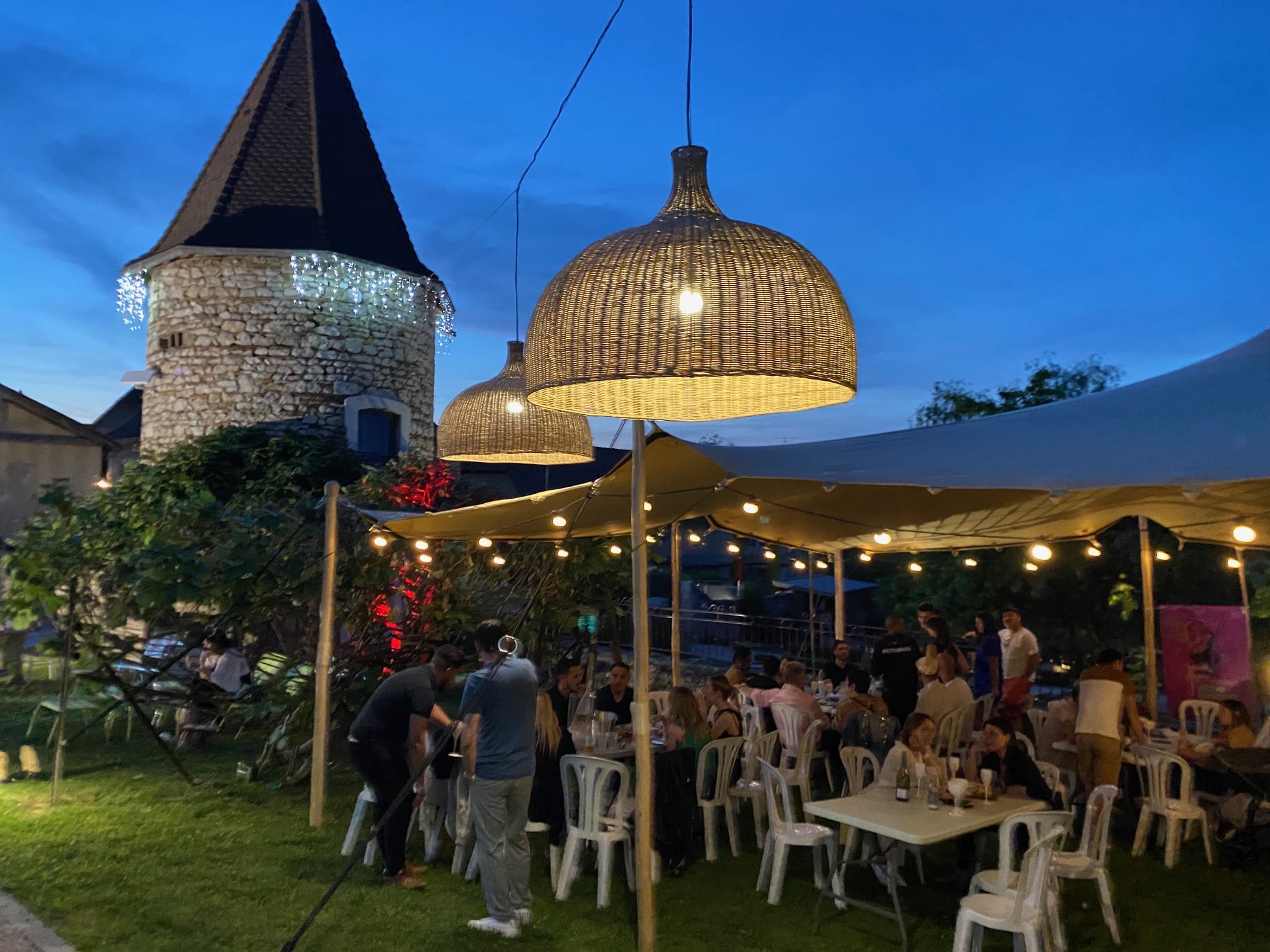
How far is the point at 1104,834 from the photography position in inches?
177

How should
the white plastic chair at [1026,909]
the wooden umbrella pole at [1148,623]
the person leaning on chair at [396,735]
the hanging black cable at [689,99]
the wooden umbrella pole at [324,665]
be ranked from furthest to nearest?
the wooden umbrella pole at [1148,623] < the wooden umbrella pole at [324,665] < the person leaning on chair at [396,735] < the white plastic chair at [1026,909] < the hanging black cable at [689,99]

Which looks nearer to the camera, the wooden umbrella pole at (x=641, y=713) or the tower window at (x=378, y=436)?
the wooden umbrella pole at (x=641, y=713)

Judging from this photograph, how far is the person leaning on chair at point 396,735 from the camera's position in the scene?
17.2 ft

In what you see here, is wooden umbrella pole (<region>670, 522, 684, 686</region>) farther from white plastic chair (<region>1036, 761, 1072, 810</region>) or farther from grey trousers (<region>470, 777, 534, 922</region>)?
grey trousers (<region>470, 777, 534, 922</region>)

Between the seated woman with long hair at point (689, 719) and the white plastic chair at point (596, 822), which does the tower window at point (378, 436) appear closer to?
the seated woman with long hair at point (689, 719)

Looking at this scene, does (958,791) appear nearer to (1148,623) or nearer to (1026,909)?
(1026,909)

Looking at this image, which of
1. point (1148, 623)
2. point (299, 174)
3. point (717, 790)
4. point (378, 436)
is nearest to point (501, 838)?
point (717, 790)

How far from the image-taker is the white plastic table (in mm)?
4352

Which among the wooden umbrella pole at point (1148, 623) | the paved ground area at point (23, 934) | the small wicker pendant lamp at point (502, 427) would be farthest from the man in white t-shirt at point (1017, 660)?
the paved ground area at point (23, 934)

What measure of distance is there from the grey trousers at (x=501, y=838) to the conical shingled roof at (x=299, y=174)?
13.4 metres

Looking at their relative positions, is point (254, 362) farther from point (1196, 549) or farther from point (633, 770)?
point (1196, 549)

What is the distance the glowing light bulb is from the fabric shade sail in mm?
1720

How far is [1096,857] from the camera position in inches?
180

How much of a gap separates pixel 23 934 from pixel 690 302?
4.29m
